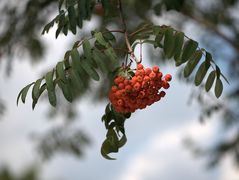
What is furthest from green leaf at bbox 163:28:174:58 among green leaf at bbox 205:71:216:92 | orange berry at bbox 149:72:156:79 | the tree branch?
the tree branch

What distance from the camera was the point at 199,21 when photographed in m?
8.00

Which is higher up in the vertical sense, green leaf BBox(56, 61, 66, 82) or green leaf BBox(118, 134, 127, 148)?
green leaf BBox(56, 61, 66, 82)

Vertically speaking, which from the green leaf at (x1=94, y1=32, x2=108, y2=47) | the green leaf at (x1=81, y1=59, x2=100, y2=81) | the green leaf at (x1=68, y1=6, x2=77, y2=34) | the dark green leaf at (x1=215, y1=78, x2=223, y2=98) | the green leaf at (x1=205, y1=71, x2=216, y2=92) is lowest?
the dark green leaf at (x1=215, y1=78, x2=223, y2=98)

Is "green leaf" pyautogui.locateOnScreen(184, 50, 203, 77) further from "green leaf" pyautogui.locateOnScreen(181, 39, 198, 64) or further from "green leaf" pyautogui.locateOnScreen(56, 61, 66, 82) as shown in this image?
"green leaf" pyautogui.locateOnScreen(56, 61, 66, 82)

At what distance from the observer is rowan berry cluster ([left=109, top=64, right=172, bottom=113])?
241cm

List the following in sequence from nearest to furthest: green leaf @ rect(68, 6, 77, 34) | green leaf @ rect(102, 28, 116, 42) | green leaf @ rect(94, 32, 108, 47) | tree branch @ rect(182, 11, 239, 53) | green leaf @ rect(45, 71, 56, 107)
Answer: green leaf @ rect(45, 71, 56, 107) → green leaf @ rect(94, 32, 108, 47) → green leaf @ rect(102, 28, 116, 42) → green leaf @ rect(68, 6, 77, 34) → tree branch @ rect(182, 11, 239, 53)

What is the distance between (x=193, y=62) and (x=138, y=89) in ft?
1.79

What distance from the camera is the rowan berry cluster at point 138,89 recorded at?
2406 millimetres

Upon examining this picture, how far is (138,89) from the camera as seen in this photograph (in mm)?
2408

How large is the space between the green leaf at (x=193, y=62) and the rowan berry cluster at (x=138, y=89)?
35 centimetres

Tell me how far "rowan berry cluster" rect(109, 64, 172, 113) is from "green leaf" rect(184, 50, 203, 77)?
13.8 inches

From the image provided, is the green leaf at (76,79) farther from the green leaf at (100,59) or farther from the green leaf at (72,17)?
the green leaf at (72,17)

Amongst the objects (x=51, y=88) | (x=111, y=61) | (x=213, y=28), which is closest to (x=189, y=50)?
(x=111, y=61)

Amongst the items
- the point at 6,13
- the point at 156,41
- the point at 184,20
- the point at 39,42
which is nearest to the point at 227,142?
the point at 184,20
